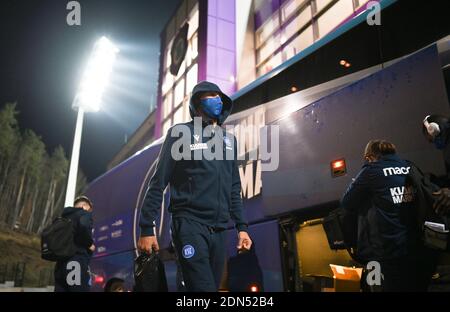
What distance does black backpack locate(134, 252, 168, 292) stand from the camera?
6.62 feet

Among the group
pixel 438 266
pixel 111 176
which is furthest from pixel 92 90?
pixel 438 266

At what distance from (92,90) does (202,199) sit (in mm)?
11117

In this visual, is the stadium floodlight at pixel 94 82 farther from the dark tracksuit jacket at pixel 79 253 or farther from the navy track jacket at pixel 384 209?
the navy track jacket at pixel 384 209

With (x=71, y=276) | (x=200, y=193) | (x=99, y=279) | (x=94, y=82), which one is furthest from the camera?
(x=94, y=82)

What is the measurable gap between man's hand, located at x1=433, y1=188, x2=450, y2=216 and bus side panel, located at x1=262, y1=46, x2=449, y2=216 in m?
0.39

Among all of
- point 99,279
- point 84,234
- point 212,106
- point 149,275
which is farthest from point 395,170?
point 99,279

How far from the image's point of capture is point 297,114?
12.5 feet

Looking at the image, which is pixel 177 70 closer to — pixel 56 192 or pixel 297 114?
pixel 297 114

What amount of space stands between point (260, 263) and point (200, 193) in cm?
182

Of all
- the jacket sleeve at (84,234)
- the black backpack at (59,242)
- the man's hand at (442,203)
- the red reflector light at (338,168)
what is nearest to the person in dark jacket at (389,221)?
the man's hand at (442,203)

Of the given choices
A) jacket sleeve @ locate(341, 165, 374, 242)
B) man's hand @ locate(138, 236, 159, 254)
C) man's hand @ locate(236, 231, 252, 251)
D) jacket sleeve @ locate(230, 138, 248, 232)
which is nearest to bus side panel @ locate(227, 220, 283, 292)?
jacket sleeve @ locate(341, 165, 374, 242)

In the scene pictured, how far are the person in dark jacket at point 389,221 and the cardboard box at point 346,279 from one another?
63 centimetres

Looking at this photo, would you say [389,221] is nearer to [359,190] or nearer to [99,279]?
[359,190]

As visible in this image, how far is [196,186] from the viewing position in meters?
2.24
